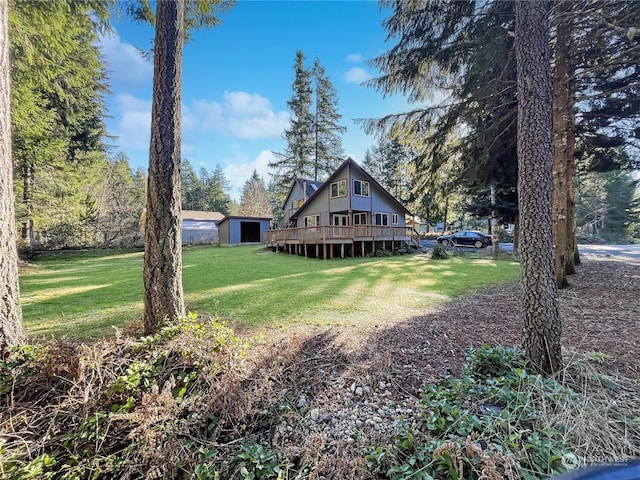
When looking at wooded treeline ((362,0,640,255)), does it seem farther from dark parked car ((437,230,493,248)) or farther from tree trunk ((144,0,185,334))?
dark parked car ((437,230,493,248))

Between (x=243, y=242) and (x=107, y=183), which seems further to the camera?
(x=243, y=242)

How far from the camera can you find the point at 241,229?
88.7 ft

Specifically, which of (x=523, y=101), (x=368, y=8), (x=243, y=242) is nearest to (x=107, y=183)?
(x=243, y=242)

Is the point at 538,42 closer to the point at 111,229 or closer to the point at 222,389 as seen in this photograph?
the point at 222,389

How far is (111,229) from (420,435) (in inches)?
1108

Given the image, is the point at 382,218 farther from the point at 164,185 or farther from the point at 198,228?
the point at 198,228

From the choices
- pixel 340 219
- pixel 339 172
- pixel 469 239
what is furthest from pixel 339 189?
pixel 469 239

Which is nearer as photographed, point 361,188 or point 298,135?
point 361,188

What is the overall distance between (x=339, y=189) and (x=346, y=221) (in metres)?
2.63

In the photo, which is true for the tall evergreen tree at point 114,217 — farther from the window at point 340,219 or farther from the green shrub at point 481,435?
the green shrub at point 481,435

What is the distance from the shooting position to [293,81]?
25.6 m

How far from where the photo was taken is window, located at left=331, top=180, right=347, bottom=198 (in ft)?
57.9

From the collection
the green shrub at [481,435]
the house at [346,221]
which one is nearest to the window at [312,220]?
the house at [346,221]

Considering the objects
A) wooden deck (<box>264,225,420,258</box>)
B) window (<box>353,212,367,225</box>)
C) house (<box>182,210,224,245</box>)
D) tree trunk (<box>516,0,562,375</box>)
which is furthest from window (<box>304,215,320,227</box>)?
tree trunk (<box>516,0,562,375</box>)
